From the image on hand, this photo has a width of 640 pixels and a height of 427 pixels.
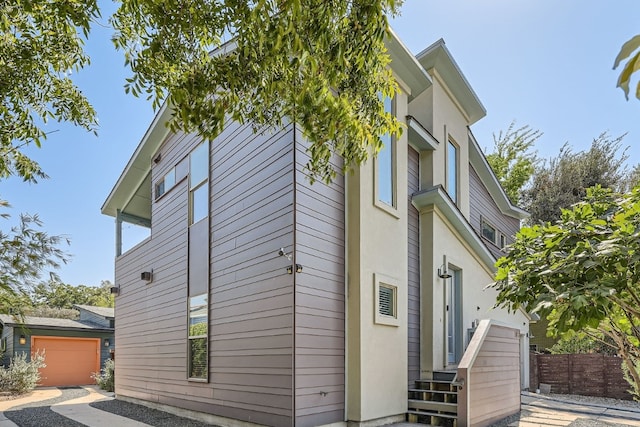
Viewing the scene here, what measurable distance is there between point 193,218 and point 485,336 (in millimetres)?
5895

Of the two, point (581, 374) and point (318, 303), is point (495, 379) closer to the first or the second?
point (318, 303)

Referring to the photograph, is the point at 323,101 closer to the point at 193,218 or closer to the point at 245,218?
the point at 245,218

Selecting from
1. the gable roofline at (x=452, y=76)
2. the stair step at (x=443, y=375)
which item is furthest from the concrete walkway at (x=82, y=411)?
the gable roofline at (x=452, y=76)

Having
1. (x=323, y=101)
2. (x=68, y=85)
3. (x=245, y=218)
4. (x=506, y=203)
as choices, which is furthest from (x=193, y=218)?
(x=506, y=203)

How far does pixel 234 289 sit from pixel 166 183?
181 inches

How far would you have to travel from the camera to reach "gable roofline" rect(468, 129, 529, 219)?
13.1m

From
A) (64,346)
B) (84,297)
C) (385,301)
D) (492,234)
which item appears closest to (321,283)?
(385,301)

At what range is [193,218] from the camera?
9.60 metres

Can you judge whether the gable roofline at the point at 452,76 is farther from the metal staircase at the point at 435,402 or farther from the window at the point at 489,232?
the metal staircase at the point at 435,402

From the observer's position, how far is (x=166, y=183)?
36.9 feet

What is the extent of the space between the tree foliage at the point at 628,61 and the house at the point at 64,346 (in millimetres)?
19075

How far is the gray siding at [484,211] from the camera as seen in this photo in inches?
517

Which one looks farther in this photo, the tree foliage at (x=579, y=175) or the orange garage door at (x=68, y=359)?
the tree foliage at (x=579, y=175)

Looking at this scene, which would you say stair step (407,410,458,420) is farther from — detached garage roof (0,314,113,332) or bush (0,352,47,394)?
detached garage roof (0,314,113,332)
